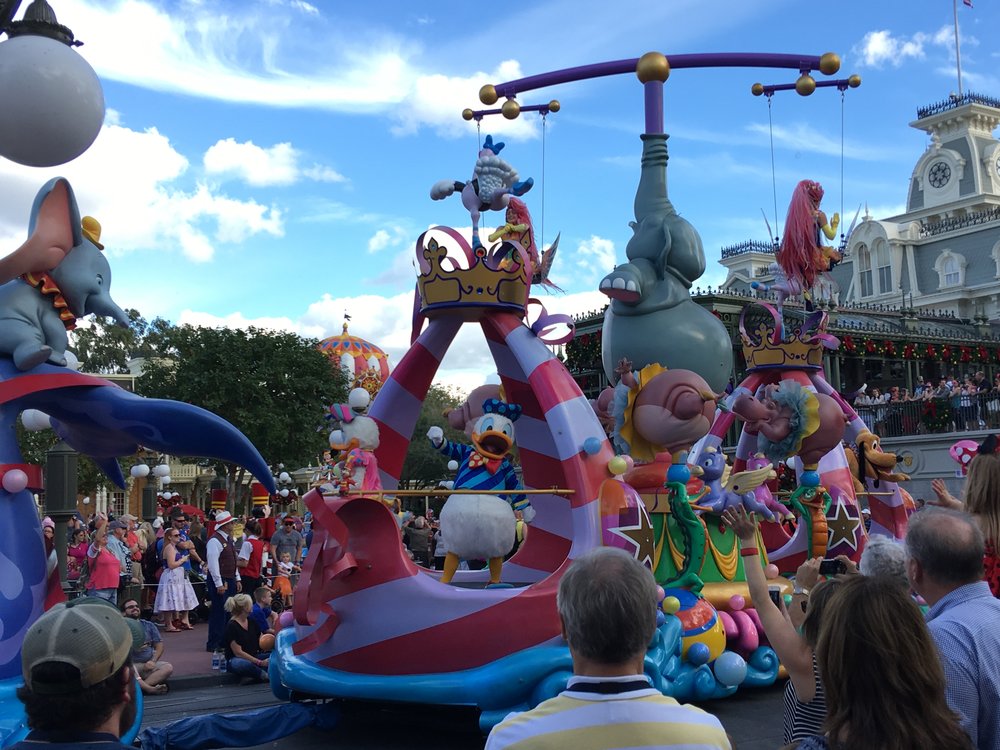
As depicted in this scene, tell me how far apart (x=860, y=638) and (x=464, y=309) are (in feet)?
18.0

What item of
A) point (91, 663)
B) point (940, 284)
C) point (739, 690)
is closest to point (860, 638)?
point (91, 663)

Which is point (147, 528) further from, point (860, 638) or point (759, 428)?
point (860, 638)

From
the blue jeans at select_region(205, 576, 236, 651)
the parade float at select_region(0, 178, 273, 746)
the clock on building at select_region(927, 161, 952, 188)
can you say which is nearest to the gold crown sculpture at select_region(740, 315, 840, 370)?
the blue jeans at select_region(205, 576, 236, 651)

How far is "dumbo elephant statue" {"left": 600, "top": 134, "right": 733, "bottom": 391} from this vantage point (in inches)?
356

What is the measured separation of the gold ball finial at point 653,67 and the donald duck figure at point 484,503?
4117 mm

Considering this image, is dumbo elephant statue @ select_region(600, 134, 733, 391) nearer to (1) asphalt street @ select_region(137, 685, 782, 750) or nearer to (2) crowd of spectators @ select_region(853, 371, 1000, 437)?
(1) asphalt street @ select_region(137, 685, 782, 750)

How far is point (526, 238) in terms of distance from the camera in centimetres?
765

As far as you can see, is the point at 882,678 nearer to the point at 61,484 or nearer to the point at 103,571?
the point at 61,484

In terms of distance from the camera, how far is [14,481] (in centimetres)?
545

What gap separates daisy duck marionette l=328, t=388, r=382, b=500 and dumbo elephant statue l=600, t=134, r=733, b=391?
3.12m

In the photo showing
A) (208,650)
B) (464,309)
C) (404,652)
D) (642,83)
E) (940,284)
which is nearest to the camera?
(404,652)

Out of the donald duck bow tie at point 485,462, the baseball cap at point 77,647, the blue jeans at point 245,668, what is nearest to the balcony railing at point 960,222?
the blue jeans at point 245,668

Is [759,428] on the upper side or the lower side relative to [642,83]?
lower

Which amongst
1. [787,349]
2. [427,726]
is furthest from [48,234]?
[787,349]
